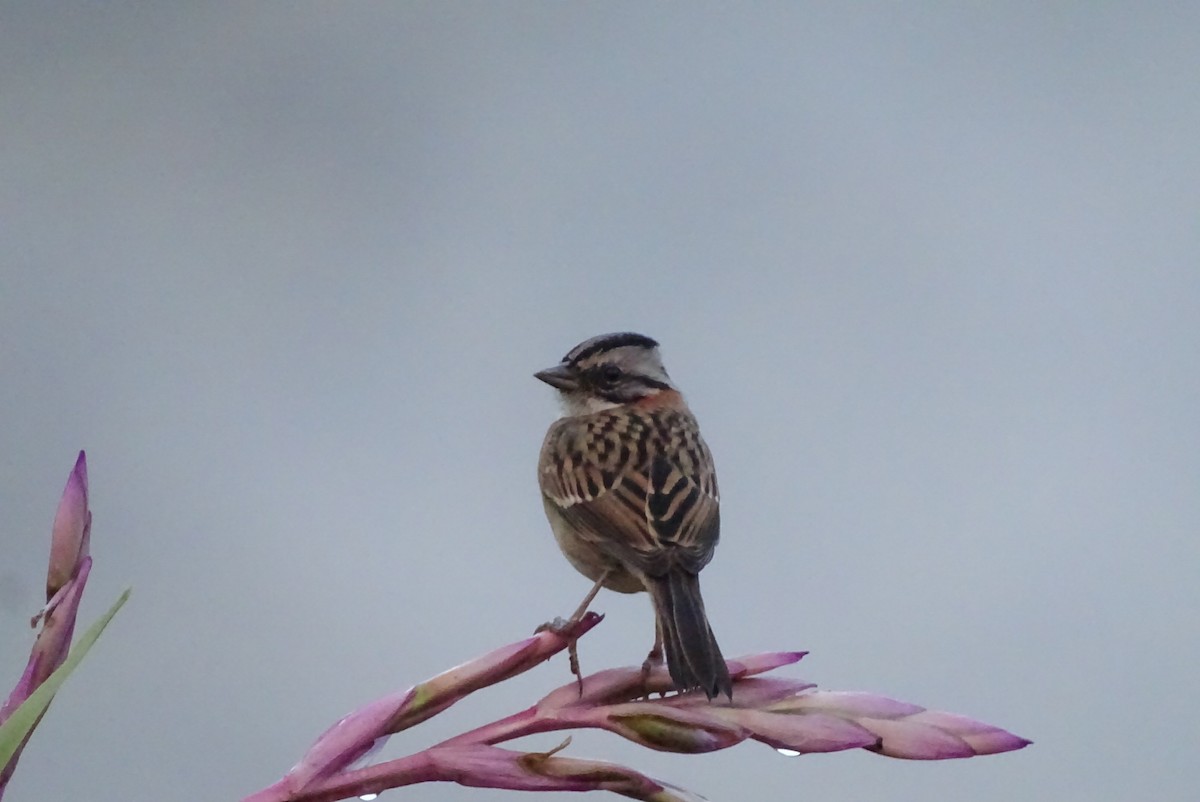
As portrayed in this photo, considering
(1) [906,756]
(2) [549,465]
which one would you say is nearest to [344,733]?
(1) [906,756]

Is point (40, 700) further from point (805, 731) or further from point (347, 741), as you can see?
point (805, 731)

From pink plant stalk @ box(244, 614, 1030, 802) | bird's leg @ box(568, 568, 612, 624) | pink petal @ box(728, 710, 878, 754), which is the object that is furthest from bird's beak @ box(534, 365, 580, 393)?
pink petal @ box(728, 710, 878, 754)

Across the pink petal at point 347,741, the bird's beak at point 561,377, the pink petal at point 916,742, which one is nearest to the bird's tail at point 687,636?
the pink petal at point 916,742

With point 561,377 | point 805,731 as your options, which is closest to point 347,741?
point 805,731

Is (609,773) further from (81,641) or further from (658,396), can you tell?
(658,396)

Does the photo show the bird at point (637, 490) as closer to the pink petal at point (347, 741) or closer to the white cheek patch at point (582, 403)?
the white cheek patch at point (582, 403)
